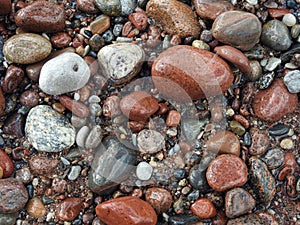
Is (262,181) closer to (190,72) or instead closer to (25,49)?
(190,72)

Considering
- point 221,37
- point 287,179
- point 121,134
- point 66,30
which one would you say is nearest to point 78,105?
point 121,134

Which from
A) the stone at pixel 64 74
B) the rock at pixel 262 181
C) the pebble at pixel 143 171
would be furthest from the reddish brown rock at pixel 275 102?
the stone at pixel 64 74

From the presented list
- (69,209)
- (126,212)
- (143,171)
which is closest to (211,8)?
(143,171)

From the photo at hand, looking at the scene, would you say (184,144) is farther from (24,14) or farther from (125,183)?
(24,14)

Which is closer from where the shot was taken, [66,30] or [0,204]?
[0,204]

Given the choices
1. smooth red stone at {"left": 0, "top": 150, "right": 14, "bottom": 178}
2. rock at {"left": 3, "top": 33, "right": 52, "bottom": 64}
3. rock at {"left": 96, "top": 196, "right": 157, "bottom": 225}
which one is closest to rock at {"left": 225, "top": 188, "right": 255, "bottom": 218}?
rock at {"left": 96, "top": 196, "right": 157, "bottom": 225}

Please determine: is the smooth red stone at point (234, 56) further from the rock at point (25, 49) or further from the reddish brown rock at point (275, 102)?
the rock at point (25, 49)
